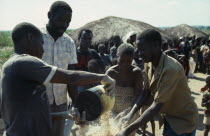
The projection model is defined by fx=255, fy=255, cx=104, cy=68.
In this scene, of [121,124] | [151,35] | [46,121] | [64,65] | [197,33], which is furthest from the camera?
[197,33]

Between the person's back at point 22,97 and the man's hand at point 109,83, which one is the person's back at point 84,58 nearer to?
the man's hand at point 109,83

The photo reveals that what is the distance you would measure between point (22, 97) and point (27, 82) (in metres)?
0.13

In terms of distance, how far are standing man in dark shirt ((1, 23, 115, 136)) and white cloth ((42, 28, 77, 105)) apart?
965 millimetres

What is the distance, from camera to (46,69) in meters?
2.04

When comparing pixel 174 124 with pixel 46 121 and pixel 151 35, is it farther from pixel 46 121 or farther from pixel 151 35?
pixel 46 121

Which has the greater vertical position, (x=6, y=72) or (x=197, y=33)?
(x=6, y=72)

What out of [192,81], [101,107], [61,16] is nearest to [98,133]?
[101,107]

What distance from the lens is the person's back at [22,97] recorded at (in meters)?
2.02

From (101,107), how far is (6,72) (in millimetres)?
1036

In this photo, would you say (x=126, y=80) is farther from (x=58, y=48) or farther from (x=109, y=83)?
(x=109, y=83)

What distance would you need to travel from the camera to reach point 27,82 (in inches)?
81.7

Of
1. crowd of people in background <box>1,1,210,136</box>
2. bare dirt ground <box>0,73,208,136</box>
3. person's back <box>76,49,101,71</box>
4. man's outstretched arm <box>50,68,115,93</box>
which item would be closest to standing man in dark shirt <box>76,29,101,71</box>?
person's back <box>76,49,101,71</box>

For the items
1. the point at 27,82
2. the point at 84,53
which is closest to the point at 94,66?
the point at 84,53

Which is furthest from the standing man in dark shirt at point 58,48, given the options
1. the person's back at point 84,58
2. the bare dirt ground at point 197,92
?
the bare dirt ground at point 197,92
